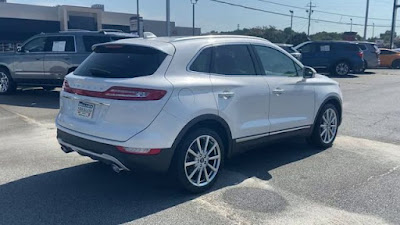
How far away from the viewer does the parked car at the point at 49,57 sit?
Answer: 1152cm

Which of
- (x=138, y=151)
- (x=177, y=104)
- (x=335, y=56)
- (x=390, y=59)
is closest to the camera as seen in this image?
(x=138, y=151)

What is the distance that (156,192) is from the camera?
183 inches

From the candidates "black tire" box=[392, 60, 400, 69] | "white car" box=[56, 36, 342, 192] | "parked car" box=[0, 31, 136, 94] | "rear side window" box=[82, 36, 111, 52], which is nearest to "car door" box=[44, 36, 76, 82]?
"parked car" box=[0, 31, 136, 94]

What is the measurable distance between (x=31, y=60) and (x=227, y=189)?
30.3 feet

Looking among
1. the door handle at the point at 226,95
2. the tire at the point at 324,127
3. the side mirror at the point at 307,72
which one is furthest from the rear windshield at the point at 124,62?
the tire at the point at 324,127

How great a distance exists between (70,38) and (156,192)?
8.27 m

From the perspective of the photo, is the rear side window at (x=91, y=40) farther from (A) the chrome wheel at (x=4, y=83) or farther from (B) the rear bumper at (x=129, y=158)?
(B) the rear bumper at (x=129, y=158)

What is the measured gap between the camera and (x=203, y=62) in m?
4.74

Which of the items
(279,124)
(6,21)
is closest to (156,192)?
(279,124)

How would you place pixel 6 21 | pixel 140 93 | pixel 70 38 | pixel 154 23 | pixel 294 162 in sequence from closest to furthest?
pixel 140 93
pixel 294 162
pixel 70 38
pixel 6 21
pixel 154 23

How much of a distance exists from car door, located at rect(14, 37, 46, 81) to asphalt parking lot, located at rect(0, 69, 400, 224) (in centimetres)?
519

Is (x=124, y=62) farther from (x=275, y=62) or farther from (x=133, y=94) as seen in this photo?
(x=275, y=62)

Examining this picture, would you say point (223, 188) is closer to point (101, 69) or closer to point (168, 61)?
point (168, 61)

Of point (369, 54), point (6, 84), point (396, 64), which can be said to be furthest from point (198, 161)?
point (396, 64)
